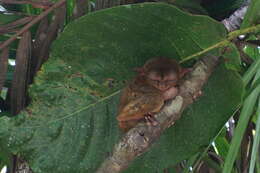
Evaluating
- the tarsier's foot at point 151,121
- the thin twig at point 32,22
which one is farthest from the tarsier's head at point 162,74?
the thin twig at point 32,22

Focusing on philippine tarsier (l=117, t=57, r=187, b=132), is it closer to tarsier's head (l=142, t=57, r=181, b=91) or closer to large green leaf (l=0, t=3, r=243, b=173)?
tarsier's head (l=142, t=57, r=181, b=91)

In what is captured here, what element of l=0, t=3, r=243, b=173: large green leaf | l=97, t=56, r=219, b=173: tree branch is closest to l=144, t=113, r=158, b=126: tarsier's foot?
l=97, t=56, r=219, b=173: tree branch

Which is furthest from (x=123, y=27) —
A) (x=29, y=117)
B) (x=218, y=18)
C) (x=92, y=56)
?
(x=218, y=18)

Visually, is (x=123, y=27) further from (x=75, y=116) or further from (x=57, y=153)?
(x=57, y=153)

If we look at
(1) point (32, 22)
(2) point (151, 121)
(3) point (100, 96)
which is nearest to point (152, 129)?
(2) point (151, 121)

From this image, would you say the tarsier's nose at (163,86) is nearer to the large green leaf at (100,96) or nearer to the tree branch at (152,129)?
the tree branch at (152,129)
